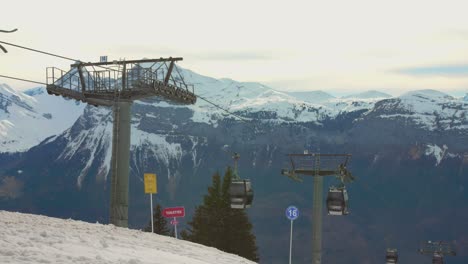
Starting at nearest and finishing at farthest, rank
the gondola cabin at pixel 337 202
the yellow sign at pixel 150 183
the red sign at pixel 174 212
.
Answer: the yellow sign at pixel 150 183, the red sign at pixel 174 212, the gondola cabin at pixel 337 202

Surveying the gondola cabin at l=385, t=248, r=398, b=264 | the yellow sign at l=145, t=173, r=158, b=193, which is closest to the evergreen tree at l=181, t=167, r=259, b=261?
the gondola cabin at l=385, t=248, r=398, b=264

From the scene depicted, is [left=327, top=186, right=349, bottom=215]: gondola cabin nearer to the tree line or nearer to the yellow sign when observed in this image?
the yellow sign

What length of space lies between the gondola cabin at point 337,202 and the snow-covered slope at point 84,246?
1504 centimetres

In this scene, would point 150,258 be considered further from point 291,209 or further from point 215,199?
point 215,199

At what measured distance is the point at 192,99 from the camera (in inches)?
2180

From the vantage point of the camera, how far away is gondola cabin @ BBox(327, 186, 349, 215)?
43.3 meters

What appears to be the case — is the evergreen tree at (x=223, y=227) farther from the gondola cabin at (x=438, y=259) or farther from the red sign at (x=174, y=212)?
the red sign at (x=174, y=212)

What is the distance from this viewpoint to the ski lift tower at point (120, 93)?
4778 cm

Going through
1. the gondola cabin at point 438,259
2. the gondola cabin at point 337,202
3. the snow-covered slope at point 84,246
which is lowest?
the gondola cabin at point 438,259

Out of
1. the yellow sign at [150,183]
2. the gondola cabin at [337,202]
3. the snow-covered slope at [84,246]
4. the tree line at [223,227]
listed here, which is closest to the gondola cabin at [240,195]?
the gondola cabin at [337,202]

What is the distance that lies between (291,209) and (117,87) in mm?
14386

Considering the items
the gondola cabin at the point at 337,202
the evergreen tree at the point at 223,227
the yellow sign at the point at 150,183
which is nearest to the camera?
the yellow sign at the point at 150,183

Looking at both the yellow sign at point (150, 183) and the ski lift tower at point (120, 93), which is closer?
the yellow sign at point (150, 183)

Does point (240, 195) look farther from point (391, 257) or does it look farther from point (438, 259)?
point (438, 259)
